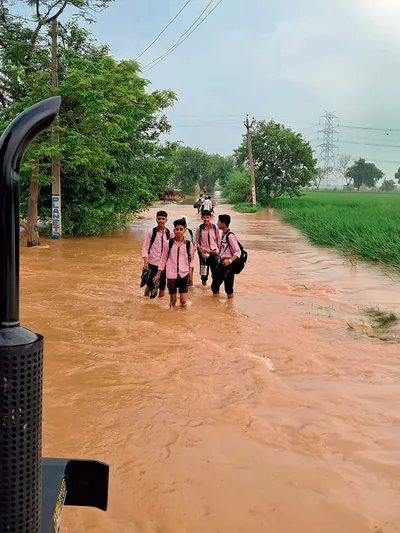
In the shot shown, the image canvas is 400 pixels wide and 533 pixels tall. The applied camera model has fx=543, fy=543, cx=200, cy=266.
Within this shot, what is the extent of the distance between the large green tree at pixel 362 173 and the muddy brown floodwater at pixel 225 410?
4224 inches

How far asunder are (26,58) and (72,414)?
1263 cm

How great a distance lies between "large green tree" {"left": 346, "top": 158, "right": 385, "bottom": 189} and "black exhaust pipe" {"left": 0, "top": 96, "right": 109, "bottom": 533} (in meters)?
115

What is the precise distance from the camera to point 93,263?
11984 mm

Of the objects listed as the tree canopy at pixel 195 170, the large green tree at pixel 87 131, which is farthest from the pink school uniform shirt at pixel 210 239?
the tree canopy at pixel 195 170

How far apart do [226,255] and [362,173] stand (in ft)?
354

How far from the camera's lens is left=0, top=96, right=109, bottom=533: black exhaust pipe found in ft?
3.73

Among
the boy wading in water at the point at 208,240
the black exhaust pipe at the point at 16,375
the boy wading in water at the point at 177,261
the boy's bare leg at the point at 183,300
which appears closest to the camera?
the black exhaust pipe at the point at 16,375

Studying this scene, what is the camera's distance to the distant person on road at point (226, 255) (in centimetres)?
807

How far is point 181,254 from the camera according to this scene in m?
7.50

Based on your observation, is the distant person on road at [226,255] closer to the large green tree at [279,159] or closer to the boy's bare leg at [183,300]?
the boy's bare leg at [183,300]

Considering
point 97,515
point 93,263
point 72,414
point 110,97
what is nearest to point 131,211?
point 110,97

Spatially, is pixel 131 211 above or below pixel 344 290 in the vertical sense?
above

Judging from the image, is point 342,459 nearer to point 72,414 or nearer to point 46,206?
point 72,414

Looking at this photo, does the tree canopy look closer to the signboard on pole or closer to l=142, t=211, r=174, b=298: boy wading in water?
the signboard on pole
